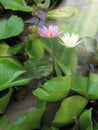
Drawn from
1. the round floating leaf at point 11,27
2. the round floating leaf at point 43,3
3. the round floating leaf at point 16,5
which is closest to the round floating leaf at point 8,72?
the round floating leaf at point 11,27

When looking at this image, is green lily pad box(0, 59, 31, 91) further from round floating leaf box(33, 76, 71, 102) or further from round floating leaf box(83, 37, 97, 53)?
round floating leaf box(83, 37, 97, 53)

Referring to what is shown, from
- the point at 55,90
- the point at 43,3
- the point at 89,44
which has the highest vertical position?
the point at 43,3

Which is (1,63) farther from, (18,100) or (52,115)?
(52,115)

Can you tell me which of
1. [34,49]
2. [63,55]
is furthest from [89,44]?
[34,49]

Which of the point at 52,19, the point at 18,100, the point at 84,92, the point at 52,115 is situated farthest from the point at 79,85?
the point at 52,19

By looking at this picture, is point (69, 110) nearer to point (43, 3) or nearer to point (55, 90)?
point (55, 90)

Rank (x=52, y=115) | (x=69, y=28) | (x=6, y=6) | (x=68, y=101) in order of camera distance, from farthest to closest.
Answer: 1. (x=6, y=6)
2. (x=69, y=28)
3. (x=52, y=115)
4. (x=68, y=101)
